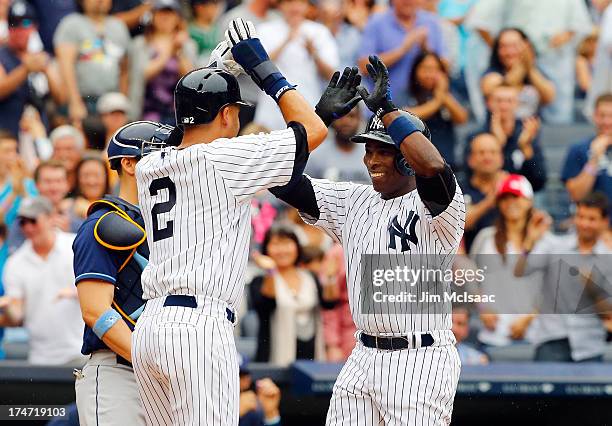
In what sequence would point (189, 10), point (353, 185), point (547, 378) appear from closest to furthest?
point (353, 185) < point (547, 378) < point (189, 10)

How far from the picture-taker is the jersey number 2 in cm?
471

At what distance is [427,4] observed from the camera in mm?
9672

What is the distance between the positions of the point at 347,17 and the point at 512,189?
2062 mm

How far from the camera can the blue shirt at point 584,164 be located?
29.0ft

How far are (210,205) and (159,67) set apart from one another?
4.71 m

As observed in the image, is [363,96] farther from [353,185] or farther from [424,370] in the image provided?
[424,370]

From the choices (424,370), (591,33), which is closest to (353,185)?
(424,370)

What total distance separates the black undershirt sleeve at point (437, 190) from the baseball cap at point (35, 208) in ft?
12.1

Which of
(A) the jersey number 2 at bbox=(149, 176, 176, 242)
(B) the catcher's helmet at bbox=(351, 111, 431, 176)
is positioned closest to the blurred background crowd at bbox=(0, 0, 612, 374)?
(B) the catcher's helmet at bbox=(351, 111, 431, 176)

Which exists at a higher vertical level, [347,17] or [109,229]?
[347,17]

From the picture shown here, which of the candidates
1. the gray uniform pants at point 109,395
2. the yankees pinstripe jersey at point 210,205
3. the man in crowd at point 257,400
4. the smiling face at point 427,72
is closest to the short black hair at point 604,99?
the smiling face at point 427,72

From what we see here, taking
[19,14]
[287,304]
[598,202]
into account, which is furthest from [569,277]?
[19,14]

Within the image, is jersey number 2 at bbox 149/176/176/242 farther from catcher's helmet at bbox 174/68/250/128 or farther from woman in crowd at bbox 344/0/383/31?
woman in crowd at bbox 344/0/383/31

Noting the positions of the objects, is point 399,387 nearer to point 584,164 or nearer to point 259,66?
point 259,66
